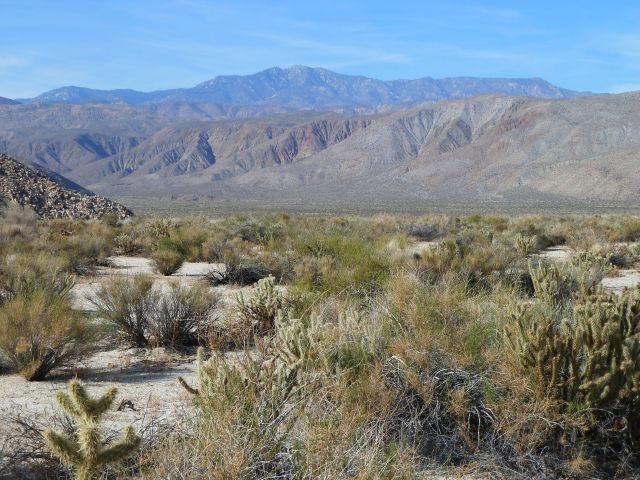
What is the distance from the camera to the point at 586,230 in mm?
27078

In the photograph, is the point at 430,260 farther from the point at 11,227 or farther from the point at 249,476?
the point at 11,227

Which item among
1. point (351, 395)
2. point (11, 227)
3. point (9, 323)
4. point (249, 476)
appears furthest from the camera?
point (11, 227)

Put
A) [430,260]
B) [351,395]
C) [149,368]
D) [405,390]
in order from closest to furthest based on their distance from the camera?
1. [351,395]
2. [405,390]
3. [149,368]
4. [430,260]

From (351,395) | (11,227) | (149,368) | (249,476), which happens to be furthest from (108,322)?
(11,227)

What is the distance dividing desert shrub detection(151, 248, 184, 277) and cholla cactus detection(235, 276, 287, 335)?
21.6 ft

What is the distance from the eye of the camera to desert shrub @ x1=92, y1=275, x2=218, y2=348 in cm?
905

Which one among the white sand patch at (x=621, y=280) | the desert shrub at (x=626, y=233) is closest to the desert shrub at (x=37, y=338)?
the white sand patch at (x=621, y=280)

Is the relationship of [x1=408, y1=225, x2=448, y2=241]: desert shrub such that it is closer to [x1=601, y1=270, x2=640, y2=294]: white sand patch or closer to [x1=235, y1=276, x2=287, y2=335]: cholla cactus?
[x1=601, y1=270, x2=640, y2=294]: white sand patch

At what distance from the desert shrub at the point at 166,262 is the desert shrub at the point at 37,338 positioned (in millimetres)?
8094

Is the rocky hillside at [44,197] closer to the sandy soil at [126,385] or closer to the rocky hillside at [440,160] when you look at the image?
the sandy soil at [126,385]

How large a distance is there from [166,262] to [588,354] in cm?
1199

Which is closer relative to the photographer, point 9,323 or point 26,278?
point 9,323

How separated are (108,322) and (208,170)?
170161mm

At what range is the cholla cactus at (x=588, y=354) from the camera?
5324 mm
